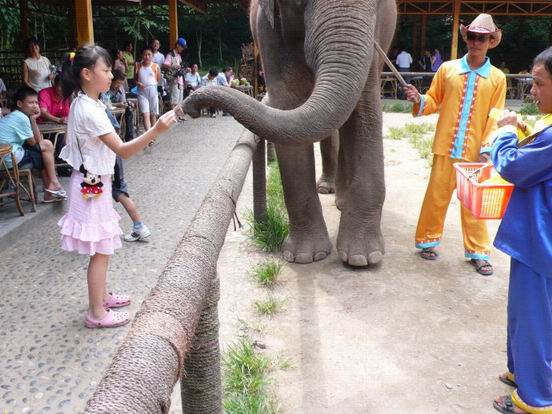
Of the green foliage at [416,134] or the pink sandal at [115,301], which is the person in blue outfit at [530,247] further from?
the green foliage at [416,134]

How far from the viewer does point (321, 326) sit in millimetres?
3604

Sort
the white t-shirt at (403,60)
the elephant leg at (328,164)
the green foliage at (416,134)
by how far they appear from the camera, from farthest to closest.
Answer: the white t-shirt at (403,60)
the green foliage at (416,134)
the elephant leg at (328,164)

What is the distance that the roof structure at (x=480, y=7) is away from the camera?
2080cm

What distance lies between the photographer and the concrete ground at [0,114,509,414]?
2922 millimetres

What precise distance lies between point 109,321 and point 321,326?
1.30 m

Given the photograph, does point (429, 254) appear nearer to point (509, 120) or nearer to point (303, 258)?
point (303, 258)

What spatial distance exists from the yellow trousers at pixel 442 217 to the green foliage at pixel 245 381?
204cm

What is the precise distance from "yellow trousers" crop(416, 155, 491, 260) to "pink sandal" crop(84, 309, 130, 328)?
243 centimetres

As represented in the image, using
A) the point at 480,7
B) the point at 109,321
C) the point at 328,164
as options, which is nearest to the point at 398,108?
the point at 480,7

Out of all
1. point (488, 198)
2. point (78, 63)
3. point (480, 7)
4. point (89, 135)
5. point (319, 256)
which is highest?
point (480, 7)

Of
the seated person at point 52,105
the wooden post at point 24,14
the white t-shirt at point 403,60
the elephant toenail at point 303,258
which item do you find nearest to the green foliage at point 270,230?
the elephant toenail at point 303,258

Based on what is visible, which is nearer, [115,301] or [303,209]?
[115,301]

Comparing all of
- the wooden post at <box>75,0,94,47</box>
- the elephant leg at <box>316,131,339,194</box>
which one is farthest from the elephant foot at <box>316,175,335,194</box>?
the wooden post at <box>75,0,94,47</box>

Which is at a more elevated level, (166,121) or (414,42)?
(414,42)
